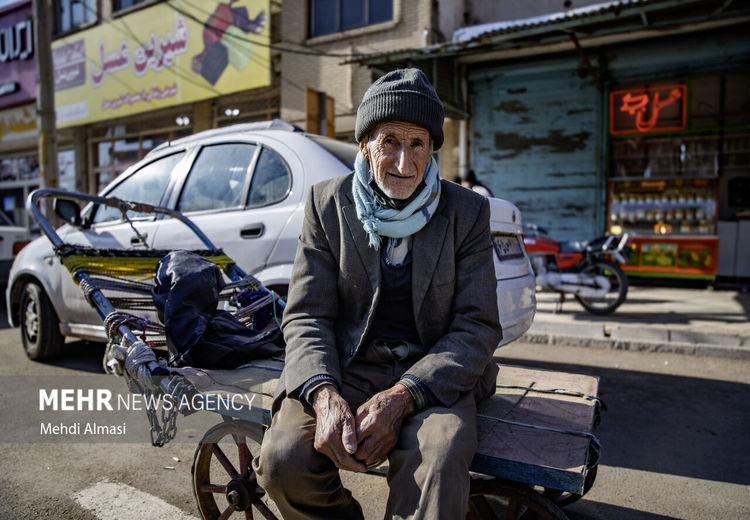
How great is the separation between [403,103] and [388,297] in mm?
695

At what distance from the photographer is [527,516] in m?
2.10

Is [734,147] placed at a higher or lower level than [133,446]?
higher

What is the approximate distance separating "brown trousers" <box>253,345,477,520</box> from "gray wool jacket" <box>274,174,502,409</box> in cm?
15

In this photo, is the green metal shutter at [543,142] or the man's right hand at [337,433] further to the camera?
the green metal shutter at [543,142]

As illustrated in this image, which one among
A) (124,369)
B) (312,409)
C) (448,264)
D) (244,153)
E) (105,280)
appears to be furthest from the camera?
(244,153)

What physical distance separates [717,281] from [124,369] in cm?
961

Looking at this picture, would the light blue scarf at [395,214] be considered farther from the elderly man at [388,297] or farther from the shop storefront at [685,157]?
the shop storefront at [685,157]

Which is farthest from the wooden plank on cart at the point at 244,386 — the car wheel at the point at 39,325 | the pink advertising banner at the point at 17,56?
the pink advertising banner at the point at 17,56

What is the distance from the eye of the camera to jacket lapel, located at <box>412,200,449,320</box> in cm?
196

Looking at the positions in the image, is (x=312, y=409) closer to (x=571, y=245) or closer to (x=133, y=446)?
(x=133, y=446)

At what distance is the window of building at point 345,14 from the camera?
37.3ft

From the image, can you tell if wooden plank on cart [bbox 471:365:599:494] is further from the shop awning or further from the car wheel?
the shop awning

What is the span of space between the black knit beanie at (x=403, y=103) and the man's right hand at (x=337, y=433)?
3.22ft

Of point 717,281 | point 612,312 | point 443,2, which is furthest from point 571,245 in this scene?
point 443,2
